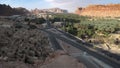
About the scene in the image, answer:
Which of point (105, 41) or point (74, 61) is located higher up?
point (74, 61)

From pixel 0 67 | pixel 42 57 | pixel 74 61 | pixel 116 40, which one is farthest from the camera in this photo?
pixel 116 40

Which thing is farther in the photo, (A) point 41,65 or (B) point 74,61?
(B) point 74,61

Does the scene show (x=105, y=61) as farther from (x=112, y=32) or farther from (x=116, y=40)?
(x=112, y=32)

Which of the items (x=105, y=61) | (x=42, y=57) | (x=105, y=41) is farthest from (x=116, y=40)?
(x=42, y=57)

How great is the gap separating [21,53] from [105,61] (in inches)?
435

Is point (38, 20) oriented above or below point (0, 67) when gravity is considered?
below

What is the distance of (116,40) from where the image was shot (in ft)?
203

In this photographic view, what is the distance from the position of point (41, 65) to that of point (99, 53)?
16.2 m

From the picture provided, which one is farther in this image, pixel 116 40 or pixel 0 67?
pixel 116 40

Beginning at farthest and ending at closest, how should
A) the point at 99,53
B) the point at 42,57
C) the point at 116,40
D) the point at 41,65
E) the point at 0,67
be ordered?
the point at 116,40, the point at 99,53, the point at 42,57, the point at 41,65, the point at 0,67

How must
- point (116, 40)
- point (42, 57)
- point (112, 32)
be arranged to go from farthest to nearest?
point (112, 32)
point (116, 40)
point (42, 57)

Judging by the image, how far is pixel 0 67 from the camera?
2650 cm

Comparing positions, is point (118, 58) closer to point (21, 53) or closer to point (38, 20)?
point (21, 53)

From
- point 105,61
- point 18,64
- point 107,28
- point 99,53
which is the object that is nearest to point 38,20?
point 107,28
